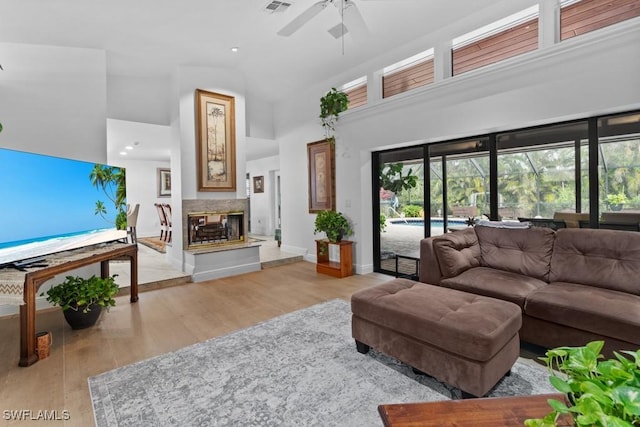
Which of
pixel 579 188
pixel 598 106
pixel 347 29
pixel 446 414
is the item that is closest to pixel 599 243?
pixel 579 188

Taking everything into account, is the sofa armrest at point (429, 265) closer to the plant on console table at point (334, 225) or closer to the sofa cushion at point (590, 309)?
the sofa cushion at point (590, 309)

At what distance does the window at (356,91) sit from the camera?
16.5 ft

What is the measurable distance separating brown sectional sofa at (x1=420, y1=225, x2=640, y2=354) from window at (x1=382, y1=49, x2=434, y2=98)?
214 cm

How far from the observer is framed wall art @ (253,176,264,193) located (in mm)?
9141

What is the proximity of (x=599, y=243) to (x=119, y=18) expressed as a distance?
530 cm

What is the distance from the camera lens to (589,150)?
3039mm

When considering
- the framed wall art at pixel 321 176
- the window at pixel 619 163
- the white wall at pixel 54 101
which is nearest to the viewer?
the window at pixel 619 163

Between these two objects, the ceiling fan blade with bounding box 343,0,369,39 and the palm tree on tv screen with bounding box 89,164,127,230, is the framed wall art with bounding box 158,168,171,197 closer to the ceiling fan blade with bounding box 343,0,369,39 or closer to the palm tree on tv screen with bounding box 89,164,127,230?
the palm tree on tv screen with bounding box 89,164,127,230

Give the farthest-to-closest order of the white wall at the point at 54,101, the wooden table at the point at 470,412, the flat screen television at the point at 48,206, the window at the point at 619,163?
the white wall at the point at 54,101 → the window at the point at 619,163 → the flat screen television at the point at 48,206 → the wooden table at the point at 470,412

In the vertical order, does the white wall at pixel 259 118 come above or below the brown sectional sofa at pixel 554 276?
above

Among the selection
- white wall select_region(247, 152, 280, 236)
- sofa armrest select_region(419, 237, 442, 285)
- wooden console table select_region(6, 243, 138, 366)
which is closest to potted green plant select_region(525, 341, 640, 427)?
sofa armrest select_region(419, 237, 442, 285)

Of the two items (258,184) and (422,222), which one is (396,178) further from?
(258,184)

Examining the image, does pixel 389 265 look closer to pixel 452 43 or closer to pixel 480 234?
pixel 480 234

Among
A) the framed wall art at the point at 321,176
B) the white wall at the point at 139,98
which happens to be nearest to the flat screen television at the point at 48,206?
the white wall at the point at 139,98
